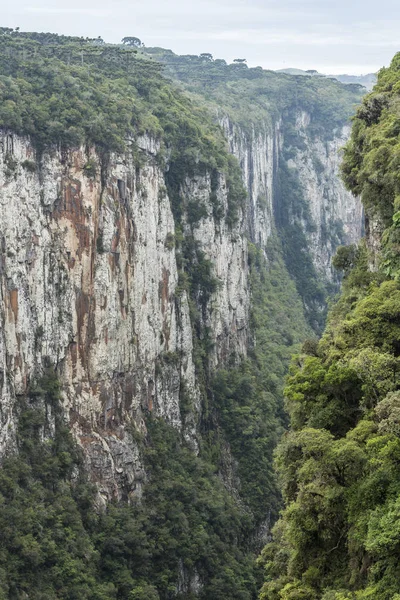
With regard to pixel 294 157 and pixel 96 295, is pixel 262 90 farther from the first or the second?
pixel 96 295

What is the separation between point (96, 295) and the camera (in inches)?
1747

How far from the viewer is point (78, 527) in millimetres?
40969

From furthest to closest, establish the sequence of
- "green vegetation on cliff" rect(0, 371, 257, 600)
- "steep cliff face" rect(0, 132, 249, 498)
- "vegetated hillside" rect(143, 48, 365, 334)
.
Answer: "vegetated hillside" rect(143, 48, 365, 334) → "steep cliff face" rect(0, 132, 249, 498) → "green vegetation on cliff" rect(0, 371, 257, 600)

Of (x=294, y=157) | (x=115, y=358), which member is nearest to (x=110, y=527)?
(x=115, y=358)

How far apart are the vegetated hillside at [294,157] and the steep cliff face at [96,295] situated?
35.5m

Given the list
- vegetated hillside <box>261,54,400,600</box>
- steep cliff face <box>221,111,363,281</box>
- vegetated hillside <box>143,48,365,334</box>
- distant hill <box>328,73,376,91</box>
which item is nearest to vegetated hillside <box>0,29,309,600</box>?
vegetated hillside <box>261,54,400,600</box>

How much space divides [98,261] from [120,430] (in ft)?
31.4

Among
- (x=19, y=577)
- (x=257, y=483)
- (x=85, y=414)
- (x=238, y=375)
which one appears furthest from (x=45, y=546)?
(x=238, y=375)

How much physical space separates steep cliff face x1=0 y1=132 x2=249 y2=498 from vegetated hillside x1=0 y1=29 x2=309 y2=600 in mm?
99

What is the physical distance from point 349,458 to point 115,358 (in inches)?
1248

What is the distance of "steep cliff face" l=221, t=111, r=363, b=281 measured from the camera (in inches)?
3755

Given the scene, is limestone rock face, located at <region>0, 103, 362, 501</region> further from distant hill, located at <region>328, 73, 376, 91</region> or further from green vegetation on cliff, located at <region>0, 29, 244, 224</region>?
distant hill, located at <region>328, 73, 376, 91</region>

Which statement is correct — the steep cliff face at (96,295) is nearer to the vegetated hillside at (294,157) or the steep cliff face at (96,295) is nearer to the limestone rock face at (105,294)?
the limestone rock face at (105,294)

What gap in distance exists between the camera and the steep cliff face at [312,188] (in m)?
95.4
